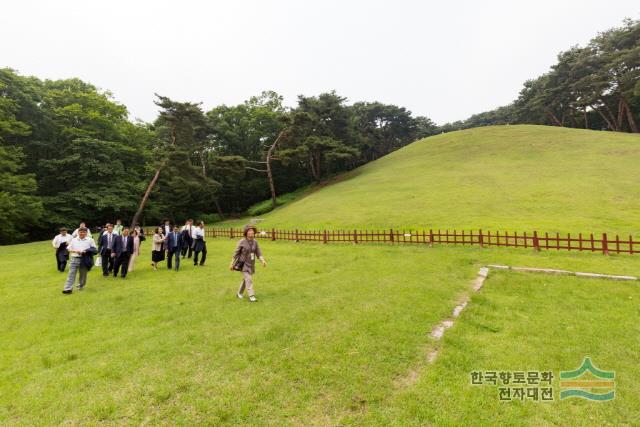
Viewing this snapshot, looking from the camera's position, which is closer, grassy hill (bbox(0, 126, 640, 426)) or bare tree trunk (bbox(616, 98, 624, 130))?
grassy hill (bbox(0, 126, 640, 426))

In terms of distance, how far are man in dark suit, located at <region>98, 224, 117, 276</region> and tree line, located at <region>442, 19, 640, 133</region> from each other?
180ft

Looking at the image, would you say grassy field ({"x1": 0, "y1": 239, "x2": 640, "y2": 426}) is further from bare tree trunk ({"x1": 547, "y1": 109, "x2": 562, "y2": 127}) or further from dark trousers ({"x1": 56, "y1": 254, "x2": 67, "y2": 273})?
bare tree trunk ({"x1": 547, "y1": 109, "x2": 562, "y2": 127})

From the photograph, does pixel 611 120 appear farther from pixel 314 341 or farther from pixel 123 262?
pixel 123 262

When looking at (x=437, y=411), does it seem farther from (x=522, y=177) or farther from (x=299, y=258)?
(x=522, y=177)

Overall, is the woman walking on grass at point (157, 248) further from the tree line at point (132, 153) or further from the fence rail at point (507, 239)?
the tree line at point (132, 153)

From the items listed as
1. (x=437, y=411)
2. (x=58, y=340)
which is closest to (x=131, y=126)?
(x=58, y=340)

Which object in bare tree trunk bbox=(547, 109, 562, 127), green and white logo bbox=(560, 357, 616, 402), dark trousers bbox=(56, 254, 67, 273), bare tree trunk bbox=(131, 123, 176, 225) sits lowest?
green and white logo bbox=(560, 357, 616, 402)

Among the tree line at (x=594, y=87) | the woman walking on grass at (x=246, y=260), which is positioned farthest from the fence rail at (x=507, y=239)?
the tree line at (x=594, y=87)

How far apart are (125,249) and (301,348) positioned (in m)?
8.91

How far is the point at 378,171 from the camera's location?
44.4 metres

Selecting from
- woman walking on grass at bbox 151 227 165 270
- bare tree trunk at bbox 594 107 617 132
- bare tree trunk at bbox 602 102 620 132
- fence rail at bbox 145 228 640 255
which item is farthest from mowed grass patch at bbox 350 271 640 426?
bare tree trunk at bbox 594 107 617 132

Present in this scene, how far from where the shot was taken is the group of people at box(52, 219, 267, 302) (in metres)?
8.45

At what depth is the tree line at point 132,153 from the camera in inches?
1145

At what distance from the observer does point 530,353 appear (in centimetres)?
533
